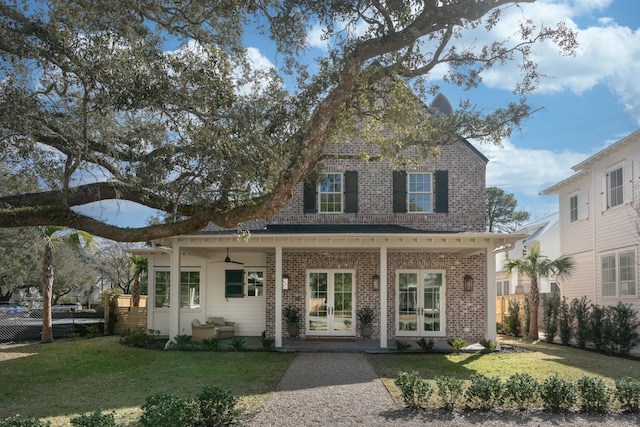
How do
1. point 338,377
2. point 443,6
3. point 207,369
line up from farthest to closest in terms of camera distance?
point 207,369 < point 338,377 < point 443,6

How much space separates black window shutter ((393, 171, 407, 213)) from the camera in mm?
18375

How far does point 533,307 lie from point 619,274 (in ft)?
9.80

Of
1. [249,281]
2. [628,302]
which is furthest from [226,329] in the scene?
[628,302]

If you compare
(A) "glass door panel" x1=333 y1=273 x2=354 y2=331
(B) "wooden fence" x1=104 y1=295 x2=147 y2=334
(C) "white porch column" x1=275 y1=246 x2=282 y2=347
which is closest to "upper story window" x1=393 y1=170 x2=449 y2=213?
(A) "glass door panel" x1=333 y1=273 x2=354 y2=331

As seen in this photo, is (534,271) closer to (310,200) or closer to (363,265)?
(363,265)

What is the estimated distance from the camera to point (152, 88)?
7.38m

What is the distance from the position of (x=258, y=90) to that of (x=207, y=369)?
627 centimetres

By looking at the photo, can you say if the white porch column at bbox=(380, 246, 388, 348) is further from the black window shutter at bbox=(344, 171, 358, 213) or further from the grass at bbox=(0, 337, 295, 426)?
the black window shutter at bbox=(344, 171, 358, 213)

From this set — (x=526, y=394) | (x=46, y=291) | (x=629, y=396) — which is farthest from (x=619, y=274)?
(x=46, y=291)

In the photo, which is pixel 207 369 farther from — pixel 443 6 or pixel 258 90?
pixel 443 6

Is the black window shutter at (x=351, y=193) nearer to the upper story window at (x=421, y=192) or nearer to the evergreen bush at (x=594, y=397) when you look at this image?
the upper story window at (x=421, y=192)

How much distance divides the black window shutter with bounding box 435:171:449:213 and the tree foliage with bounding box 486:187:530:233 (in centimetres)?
3425

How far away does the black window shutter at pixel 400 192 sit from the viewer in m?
18.4

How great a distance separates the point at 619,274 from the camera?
17.6 meters
